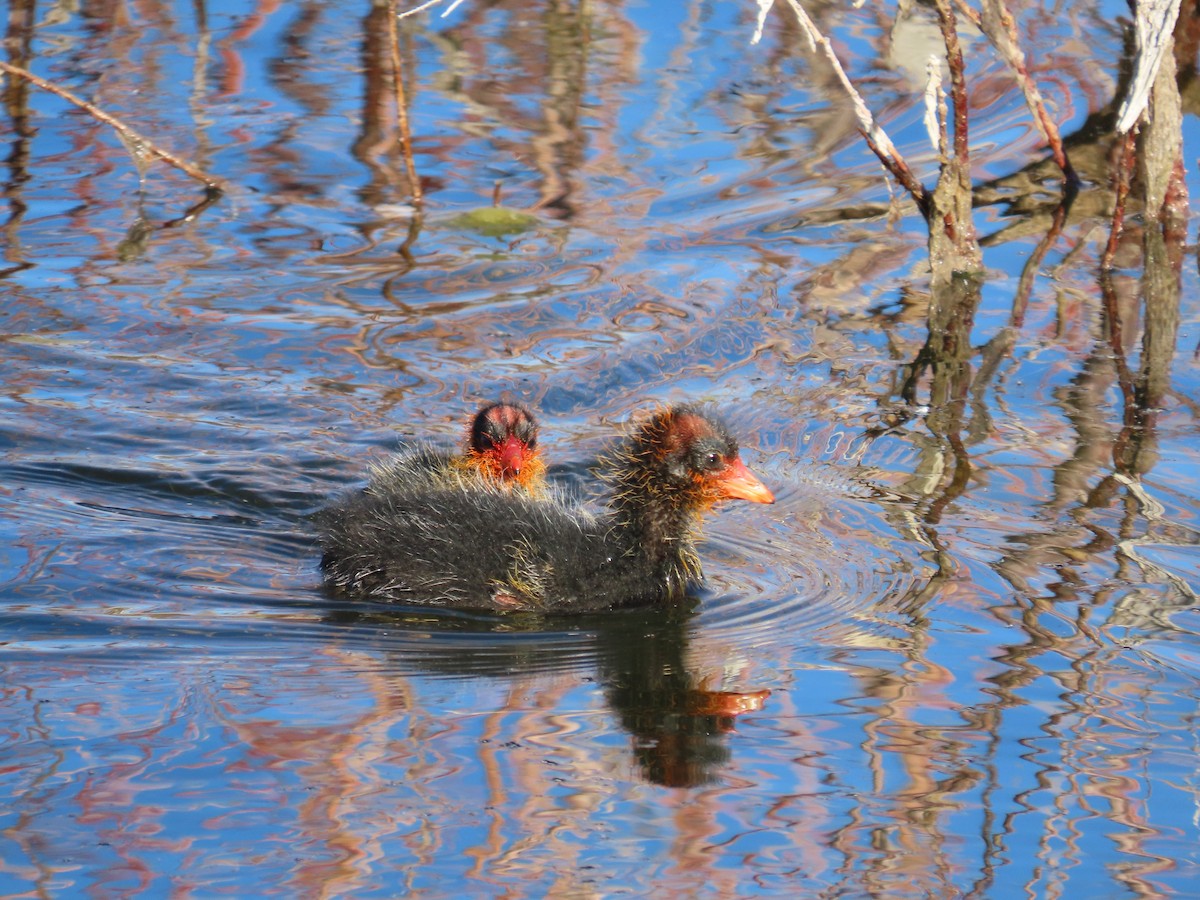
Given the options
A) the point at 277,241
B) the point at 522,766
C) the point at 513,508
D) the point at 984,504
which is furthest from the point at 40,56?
the point at 522,766

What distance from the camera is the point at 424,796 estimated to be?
406cm

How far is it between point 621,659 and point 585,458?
1.93 metres

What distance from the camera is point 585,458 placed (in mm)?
6941

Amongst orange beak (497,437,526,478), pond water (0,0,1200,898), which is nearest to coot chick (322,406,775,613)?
pond water (0,0,1200,898)

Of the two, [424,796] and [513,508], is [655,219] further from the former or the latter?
[424,796]

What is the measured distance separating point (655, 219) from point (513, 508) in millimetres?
3769

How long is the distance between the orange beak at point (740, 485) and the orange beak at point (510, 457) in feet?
2.78

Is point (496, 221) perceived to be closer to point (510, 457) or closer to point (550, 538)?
point (510, 457)

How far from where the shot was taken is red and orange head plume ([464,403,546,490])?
6145mm

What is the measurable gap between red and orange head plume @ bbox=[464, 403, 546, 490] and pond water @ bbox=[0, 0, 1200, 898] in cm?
71

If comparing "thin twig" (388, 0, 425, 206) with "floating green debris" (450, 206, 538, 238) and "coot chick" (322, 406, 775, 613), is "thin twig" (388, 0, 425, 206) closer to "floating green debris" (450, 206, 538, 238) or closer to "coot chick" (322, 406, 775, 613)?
"floating green debris" (450, 206, 538, 238)

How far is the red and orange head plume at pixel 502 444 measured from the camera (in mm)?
6145

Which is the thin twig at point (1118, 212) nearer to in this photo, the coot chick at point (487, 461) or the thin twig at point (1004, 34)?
the thin twig at point (1004, 34)

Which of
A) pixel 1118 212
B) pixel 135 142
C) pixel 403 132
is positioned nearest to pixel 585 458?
pixel 403 132
